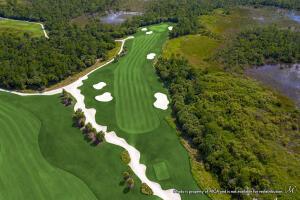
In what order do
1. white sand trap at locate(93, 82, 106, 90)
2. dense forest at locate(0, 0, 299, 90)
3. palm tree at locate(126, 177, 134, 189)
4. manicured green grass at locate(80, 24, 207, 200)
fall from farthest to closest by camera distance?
dense forest at locate(0, 0, 299, 90) < white sand trap at locate(93, 82, 106, 90) < manicured green grass at locate(80, 24, 207, 200) < palm tree at locate(126, 177, 134, 189)

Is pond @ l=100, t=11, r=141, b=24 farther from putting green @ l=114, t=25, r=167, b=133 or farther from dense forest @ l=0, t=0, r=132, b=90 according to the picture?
putting green @ l=114, t=25, r=167, b=133

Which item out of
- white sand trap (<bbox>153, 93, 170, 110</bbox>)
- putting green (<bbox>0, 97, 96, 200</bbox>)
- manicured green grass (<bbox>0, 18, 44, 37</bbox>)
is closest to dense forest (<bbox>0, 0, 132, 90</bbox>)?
manicured green grass (<bbox>0, 18, 44, 37</bbox>)

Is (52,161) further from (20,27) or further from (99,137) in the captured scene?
(20,27)

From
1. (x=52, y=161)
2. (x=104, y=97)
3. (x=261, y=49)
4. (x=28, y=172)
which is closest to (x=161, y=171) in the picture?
(x=52, y=161)

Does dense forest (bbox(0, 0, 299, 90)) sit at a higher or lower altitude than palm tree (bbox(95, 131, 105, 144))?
higher

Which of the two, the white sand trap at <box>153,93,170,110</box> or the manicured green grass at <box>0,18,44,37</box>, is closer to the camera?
the white sand trap at <box>153,93,170,110</box>

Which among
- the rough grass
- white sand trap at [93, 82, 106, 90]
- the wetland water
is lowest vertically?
white sand trap at [93, 82, 106, 90]

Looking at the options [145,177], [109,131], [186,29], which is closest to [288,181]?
[145,177]
